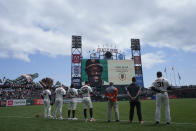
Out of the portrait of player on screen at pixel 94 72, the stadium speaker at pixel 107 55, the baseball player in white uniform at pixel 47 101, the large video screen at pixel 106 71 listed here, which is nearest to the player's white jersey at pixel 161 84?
the baseball player in white uniform at pixel 47 101

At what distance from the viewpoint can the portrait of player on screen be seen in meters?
52.6

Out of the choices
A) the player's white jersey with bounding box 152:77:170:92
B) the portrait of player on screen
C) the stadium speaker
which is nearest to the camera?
the player's white jersey with bounding box 152:77:170:92

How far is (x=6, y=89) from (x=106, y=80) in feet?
87.0

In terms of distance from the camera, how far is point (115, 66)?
56.4 meters

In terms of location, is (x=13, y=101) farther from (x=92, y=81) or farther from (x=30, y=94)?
(x=92, y=81)

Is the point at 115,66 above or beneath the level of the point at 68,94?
above

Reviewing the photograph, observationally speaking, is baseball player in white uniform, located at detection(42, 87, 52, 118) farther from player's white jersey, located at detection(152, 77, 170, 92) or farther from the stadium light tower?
the stadium light tower

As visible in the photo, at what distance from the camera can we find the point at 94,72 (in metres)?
53.1

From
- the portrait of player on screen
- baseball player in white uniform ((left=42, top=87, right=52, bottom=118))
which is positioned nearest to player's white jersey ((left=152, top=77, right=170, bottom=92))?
baseball player in white uniform ((left=42, top=87, right=52, bottom=118))

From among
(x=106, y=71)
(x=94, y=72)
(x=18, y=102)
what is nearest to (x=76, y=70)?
(x=94, y=72)

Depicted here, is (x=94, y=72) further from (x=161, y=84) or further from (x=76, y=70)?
(x=161, y=84)

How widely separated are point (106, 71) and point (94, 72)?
4051 millimetres

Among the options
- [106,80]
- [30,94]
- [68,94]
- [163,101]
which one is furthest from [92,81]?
[163,101]

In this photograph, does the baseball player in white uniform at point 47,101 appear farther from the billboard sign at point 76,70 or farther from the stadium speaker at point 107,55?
the stadium speaker at point 107,55
